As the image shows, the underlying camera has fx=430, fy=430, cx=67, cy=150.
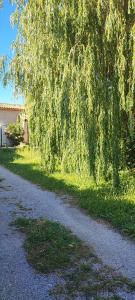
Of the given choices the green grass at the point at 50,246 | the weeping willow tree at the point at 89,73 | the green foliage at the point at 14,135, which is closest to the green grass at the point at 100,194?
the weeping willow tree at the point at 89,73

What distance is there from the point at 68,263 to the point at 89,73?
4717mm

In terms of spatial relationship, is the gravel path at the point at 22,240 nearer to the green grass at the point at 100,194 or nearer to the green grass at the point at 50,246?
the green grass at the point at 50,246

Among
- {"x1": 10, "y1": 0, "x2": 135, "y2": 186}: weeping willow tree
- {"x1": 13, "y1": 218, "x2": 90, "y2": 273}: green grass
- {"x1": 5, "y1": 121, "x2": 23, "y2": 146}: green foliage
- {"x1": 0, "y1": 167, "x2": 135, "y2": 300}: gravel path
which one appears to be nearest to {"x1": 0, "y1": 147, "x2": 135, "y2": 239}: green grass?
{"x1": 0, "y1": 167, "x2": 135, "y2": 300}: gravel path

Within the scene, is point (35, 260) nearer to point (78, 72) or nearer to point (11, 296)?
point (11, 296)

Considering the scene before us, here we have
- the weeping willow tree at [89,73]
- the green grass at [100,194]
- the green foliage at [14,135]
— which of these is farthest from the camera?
the green foliage at [14,135]

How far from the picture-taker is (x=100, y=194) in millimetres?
10156

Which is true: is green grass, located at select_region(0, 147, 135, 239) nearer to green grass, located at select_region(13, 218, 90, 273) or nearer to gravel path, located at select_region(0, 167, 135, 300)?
gravel path, located at select_region(0, 167, 135, 300)

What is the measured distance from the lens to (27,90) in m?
11.6

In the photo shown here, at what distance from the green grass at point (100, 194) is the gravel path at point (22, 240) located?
0.92 feet

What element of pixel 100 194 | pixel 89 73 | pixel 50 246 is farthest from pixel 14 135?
pixel 50 246

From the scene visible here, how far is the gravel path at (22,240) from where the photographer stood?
4.97 m

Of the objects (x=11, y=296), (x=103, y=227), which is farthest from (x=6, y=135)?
(x=11, y=296)

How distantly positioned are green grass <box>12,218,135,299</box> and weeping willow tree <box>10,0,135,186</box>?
2.55 m

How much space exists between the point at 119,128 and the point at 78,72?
5.09ft
